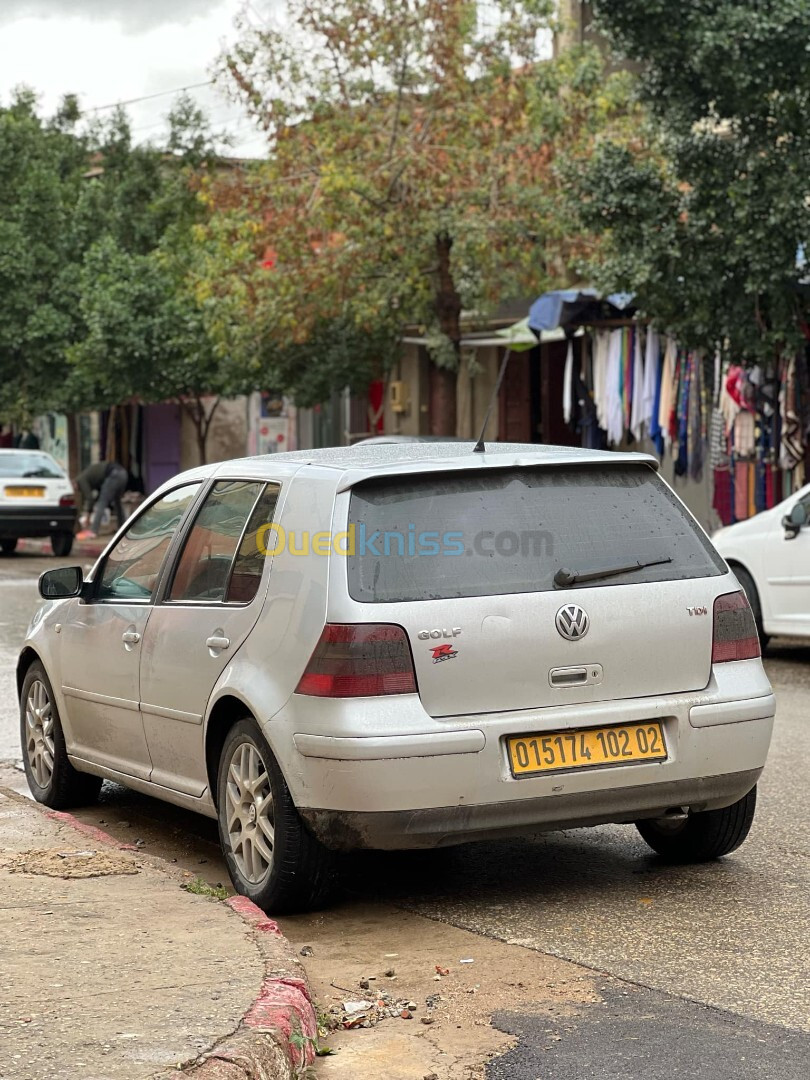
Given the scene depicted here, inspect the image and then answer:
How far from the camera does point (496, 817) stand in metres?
5.42

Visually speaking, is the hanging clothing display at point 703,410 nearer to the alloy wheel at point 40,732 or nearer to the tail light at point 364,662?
the alloy wheel at point 40,732

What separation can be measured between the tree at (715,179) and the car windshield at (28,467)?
1206cm

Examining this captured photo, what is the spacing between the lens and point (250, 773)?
18.9 ft

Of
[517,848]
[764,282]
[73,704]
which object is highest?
[764,282]

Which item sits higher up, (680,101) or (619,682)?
(680,101)

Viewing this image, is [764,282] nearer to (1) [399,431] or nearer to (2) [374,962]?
(2) [374,962]

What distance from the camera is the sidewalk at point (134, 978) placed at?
12.8 feet

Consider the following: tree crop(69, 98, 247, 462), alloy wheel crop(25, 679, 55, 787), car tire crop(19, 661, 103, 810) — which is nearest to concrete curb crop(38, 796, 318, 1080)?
car tire crop(19, 661, 103, 810)

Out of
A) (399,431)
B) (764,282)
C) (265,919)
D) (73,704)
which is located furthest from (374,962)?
(399,431)

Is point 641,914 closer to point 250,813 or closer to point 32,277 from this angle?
point 250,813

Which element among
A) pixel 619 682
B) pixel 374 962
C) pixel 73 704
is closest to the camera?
pixel 374 962

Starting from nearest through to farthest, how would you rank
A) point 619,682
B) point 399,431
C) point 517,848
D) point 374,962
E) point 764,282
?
point 374,962 → point 619,682 → point 517,848 → point 764,282 → point 399,431

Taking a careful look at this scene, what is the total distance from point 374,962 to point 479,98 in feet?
59.4

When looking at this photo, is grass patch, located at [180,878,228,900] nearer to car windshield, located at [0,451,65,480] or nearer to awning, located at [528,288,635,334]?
awning, located at [528,288,635,334]
